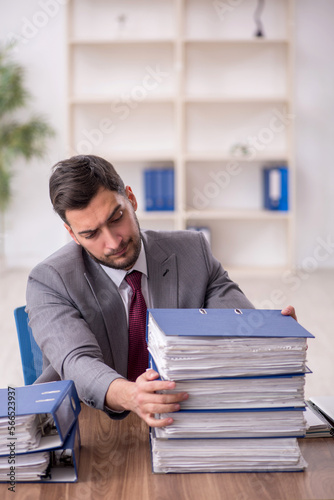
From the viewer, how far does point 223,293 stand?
68.9 inches

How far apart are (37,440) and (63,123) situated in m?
5.09

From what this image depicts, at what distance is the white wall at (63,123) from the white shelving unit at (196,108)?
0.52 ft

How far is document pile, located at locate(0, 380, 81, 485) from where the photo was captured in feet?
3.57

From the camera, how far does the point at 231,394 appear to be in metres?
1.08

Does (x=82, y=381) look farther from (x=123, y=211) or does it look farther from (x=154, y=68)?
(x=154, y=68)

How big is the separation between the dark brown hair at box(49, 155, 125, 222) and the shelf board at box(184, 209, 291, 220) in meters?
3.98

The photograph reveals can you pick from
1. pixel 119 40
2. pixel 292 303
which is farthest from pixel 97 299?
pixel 119 40

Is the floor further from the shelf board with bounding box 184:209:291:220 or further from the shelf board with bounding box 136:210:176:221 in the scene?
the shelf board with bounding box 136:210:176:221

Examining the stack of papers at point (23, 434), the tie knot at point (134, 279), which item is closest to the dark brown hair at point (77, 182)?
the tie knot at point (134, 279)

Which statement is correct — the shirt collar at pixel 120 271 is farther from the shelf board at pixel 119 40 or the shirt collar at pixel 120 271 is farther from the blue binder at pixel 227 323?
the shelf board at pixel 119 40

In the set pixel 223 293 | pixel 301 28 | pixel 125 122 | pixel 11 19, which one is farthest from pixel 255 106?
pixel 223 293

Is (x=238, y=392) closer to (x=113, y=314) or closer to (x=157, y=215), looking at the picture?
(x=113, y=314)

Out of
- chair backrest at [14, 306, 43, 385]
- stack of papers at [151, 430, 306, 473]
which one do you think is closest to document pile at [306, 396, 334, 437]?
stack of papers at [151, 430, 306, 473]

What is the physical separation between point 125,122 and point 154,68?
57 centimetres
